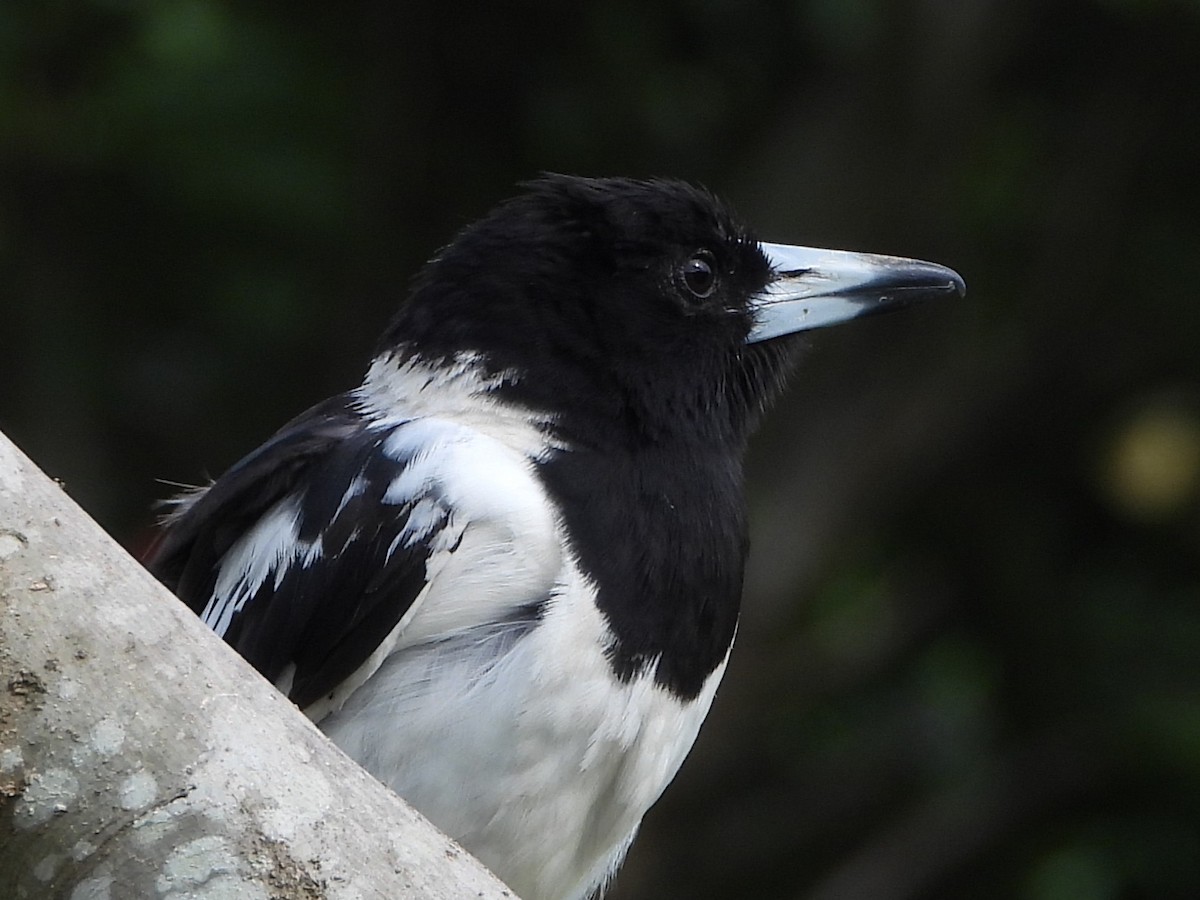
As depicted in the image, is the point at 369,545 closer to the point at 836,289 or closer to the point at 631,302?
the point at 631,302

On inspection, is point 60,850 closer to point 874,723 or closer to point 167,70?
point 167,70

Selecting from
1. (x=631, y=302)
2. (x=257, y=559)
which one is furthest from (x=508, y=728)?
(x=631, y=302)

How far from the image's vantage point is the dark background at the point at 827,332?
18.7ft

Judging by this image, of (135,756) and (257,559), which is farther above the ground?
(135,756)

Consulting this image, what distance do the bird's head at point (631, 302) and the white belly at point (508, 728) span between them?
1.60ft

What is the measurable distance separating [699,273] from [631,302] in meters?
0.19

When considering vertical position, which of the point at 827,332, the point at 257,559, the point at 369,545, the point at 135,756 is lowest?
the point at 827,332

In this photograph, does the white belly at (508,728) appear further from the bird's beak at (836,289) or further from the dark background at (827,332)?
the dark background at (827,332)

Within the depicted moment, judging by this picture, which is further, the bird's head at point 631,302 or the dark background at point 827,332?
the dark background at point 827,332

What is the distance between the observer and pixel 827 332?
598cm

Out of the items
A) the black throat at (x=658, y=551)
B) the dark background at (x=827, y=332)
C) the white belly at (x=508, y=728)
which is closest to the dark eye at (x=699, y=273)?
the black throat at (x=658, y=551)

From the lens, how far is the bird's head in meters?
3.45

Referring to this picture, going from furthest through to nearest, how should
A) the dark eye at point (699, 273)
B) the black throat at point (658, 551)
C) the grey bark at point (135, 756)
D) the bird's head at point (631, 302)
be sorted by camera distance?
the dark eye at point (699, 273) → the bird's head at point (631, 302) → the black throat at point (658, 551) → the grey bark at point (135, 756)

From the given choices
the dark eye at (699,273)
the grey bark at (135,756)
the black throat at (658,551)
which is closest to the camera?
the grey bark at (135,756)
